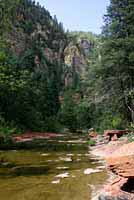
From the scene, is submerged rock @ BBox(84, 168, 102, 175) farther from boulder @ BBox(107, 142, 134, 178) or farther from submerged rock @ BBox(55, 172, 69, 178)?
boulder @ BBox(107, 142, 134, 178)

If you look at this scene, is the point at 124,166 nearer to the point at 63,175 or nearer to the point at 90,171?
the point at 63,175

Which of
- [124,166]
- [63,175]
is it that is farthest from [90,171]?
[124,166]

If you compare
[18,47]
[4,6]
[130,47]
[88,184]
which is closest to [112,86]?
[130,47]

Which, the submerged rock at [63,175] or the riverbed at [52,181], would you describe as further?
the submerged rock at [63,175]

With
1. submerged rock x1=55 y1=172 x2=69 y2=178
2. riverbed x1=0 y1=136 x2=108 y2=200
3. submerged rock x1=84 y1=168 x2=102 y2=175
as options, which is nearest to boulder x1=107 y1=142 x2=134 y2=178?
riverbed x1=0 y1=136 x2=108 y2=200

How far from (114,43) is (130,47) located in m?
2.38

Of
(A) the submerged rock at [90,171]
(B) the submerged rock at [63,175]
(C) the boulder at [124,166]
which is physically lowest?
(A) the submerged rock at [90,171]

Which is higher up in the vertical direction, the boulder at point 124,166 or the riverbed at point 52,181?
the boulder at point 124,166

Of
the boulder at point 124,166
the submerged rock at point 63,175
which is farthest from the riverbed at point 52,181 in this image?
the boulder at point 124,166

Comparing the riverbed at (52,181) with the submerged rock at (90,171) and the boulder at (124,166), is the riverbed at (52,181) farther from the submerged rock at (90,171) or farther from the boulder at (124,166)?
the boulder at (124,166)

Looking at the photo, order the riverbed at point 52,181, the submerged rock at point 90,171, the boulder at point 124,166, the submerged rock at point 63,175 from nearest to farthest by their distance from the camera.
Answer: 1. the boulder at point 124,166
2. the riverbed at point 52,181
3. the submerged rock at point 63,175
4. the submerged rock at point 90,171

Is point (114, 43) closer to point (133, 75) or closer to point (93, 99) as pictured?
point (133, 75)

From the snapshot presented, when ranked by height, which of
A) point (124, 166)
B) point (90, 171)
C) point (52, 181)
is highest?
point (124, 166)

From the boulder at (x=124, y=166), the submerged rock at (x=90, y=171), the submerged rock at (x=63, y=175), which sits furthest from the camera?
the submerged rock at (x=90, y=171)
